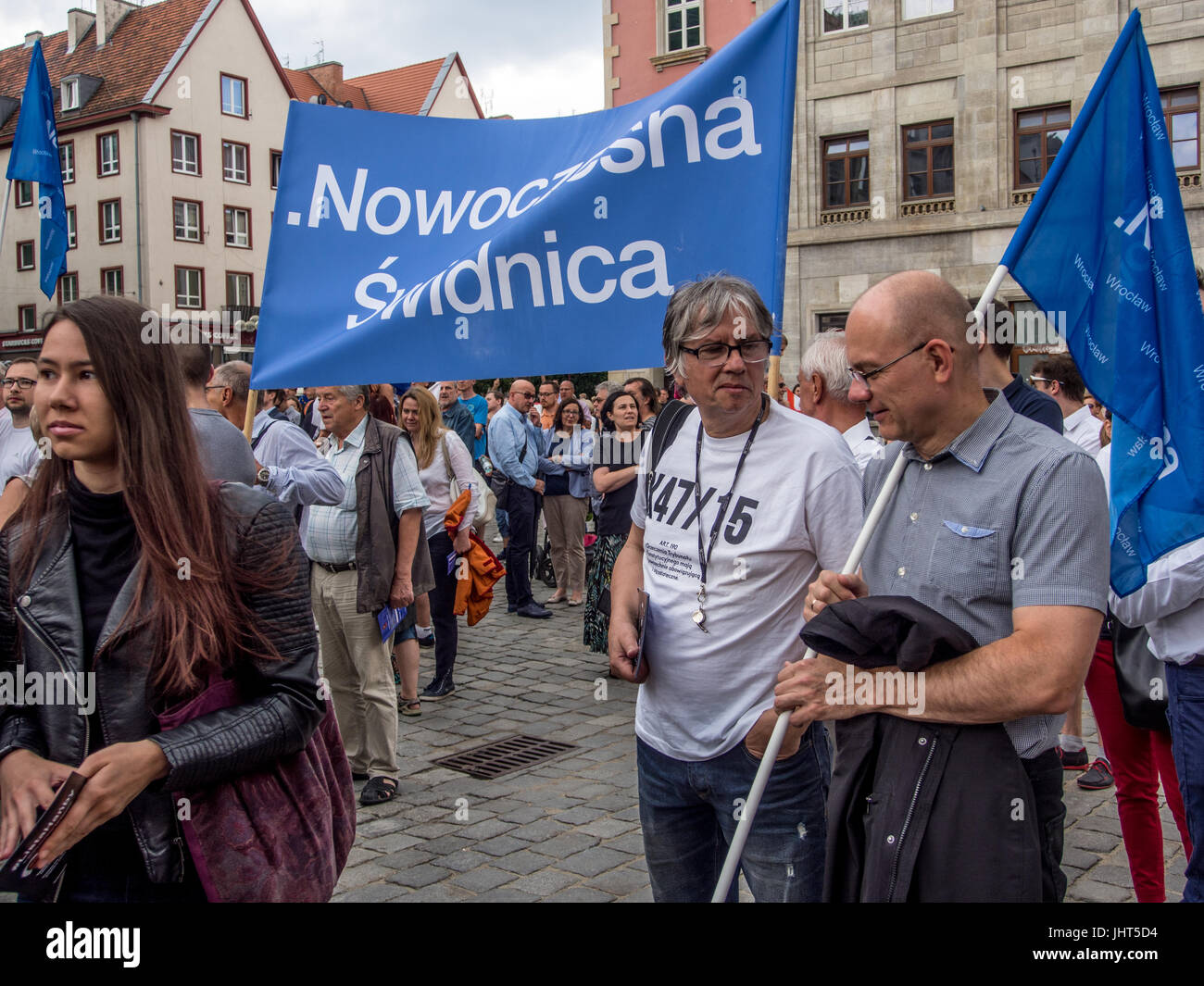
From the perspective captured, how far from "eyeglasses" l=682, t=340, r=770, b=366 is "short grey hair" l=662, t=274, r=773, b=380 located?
29 mm

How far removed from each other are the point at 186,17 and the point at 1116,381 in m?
49.3

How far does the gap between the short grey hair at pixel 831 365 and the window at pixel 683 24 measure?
2518 cm

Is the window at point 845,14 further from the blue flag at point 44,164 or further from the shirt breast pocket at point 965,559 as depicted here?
the shirt breast pocket at point 965,559

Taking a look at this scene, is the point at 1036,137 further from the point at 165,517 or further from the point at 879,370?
the point at 165,517

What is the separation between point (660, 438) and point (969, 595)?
1.14 metres

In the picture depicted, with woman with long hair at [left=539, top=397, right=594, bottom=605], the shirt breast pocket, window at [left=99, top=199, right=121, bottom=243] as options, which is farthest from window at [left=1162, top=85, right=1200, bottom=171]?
window at [left=99, top=199, right=121, bottom=243]

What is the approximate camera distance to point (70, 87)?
45.7 meters

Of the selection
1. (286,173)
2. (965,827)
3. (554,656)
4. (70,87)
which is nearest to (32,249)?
(70,87)

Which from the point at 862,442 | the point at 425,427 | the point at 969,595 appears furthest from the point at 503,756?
the point at 969,595

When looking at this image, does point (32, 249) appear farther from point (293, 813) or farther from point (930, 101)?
point (293, 813)

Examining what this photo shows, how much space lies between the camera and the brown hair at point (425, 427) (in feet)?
26.1

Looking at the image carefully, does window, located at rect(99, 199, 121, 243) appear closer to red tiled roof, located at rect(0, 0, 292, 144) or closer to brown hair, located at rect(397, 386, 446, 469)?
red tiled roof, located at rect(0, 0, 292, 144)

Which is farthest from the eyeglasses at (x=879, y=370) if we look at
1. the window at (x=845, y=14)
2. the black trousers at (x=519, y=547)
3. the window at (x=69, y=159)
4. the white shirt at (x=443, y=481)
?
the window at (x=69, y=159)

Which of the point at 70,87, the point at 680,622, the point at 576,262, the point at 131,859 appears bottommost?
the point at 131,859
